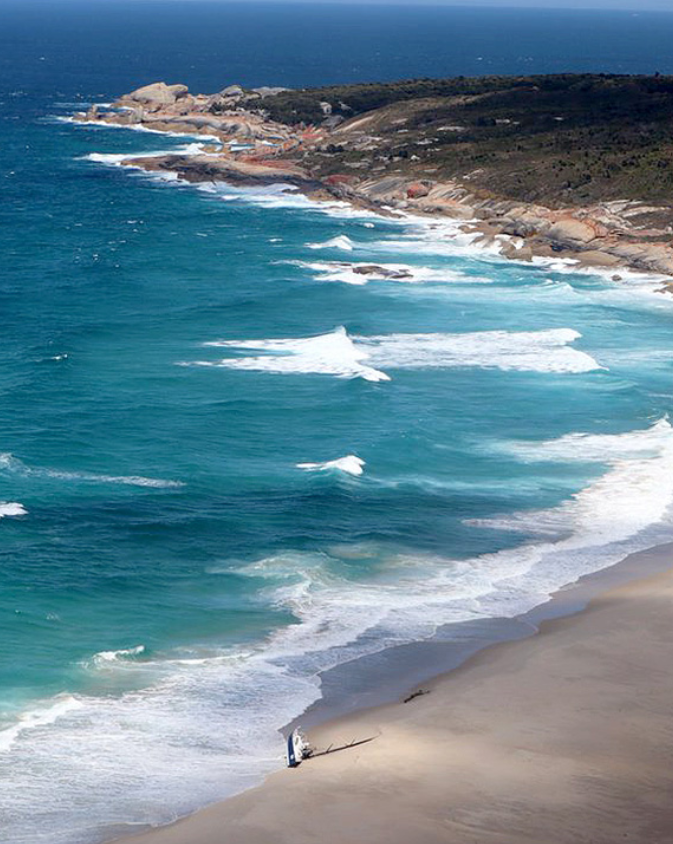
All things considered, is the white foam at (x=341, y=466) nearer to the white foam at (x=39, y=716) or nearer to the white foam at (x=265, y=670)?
the white foam at (x=265, y=670)

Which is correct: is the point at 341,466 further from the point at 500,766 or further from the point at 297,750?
the point at 500,766

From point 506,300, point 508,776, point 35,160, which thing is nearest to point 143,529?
point 508,776

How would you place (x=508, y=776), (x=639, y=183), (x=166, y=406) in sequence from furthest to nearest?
(x=639, y=183) < (x=166, y=406) < (x=508, y=776)

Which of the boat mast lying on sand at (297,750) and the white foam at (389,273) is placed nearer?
the boat mast lying on sand at (297,750)

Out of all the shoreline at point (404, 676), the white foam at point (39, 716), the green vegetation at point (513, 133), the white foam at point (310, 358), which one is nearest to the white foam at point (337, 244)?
the green vegetation at point (513, 133)

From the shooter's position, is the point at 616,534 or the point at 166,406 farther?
the point at 166,406

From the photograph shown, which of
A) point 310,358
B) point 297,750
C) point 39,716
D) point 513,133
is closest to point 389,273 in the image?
point 310,358

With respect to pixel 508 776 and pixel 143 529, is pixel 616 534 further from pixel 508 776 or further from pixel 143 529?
pixel 508 776

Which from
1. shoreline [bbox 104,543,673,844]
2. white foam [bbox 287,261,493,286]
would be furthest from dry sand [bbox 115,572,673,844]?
white foam [bbox 287,261,493,286]
